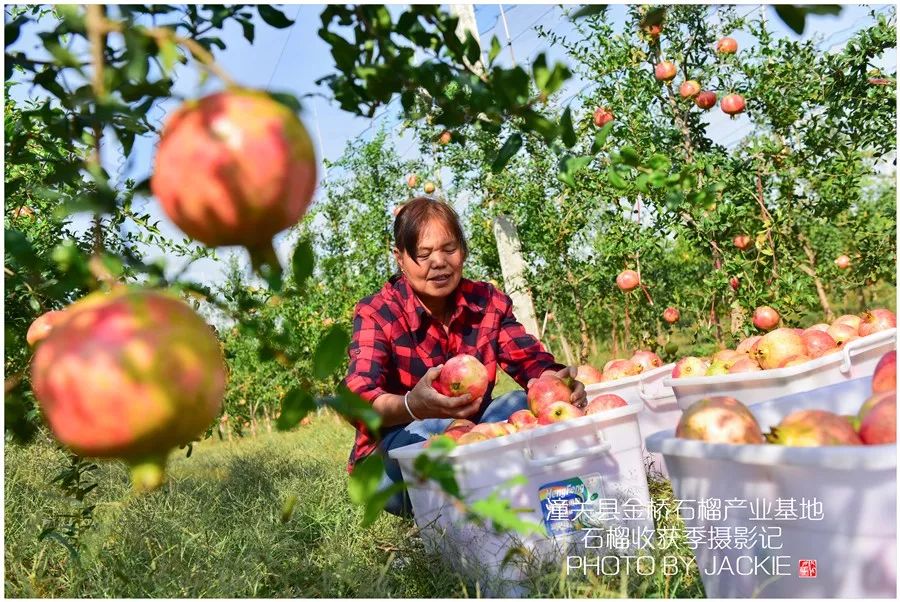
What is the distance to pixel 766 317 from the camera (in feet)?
12.0

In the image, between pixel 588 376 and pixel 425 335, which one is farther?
pixel 588 376

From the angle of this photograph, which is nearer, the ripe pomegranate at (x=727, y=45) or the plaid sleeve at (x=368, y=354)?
the plaid sleeve at (x=368, y=354)

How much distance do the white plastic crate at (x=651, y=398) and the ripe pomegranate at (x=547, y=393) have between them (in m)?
0.36

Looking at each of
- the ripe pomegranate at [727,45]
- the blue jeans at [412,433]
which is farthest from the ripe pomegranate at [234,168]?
the ripe pomegranate at [727,45]

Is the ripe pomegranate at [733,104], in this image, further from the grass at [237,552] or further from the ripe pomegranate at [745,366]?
the grass at [237,552]

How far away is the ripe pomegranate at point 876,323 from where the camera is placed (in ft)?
7.92

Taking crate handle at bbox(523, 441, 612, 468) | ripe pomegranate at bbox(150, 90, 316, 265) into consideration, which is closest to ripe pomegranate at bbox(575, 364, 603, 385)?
crate handle at bbox(523, 441, 612, 468)

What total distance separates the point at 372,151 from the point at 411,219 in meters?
5.25

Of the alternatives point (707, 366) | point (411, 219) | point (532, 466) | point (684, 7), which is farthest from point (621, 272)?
point (532, 466)

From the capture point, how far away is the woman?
90.5 inches

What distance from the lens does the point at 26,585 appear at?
188cm

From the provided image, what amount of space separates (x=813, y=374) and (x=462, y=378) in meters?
0.91

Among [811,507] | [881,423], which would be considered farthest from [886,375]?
[811,507]

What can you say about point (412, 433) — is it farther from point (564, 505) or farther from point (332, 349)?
point (332, 349)
